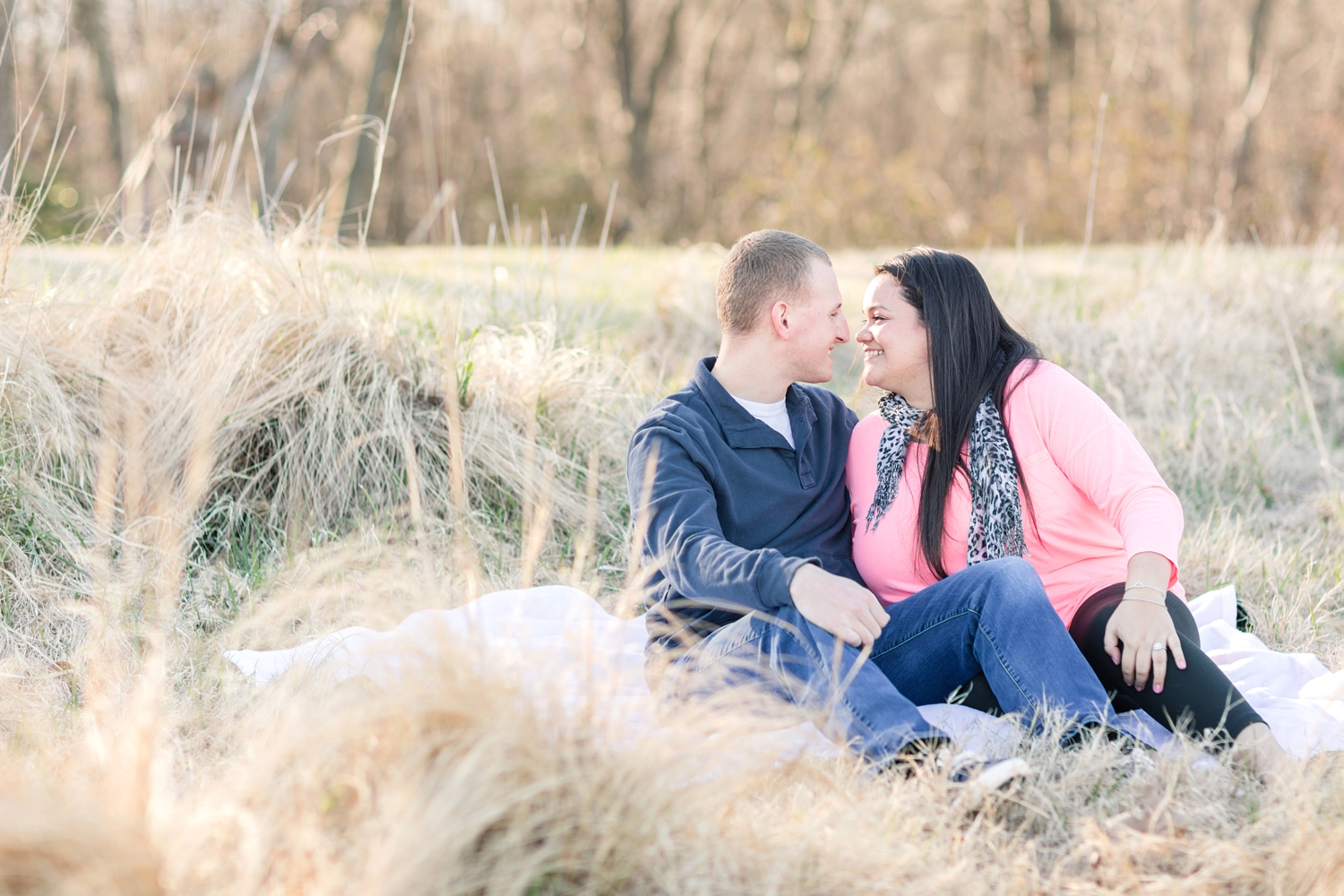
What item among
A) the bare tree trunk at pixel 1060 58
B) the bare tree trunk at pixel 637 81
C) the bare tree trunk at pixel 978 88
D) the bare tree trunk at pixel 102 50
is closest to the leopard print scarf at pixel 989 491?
the bare tree trunk at pixel 102 50

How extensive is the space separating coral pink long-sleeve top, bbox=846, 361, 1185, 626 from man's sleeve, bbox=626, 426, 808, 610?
0.47 m

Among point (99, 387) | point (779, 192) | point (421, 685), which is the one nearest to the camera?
point (421, 685)

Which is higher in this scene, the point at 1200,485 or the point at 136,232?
the point at 136,232

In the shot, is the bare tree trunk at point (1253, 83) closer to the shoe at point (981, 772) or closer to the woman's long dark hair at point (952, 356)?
the woman's long dark hair at point (952, 356)

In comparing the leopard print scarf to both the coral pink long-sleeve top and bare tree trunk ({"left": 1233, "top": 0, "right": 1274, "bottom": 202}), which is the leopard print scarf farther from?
bare tree trunk ({"left": 1233, "top": 0, "right": 1274, "bottom": 202})

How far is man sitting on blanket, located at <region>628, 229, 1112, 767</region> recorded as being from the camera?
6.96ft

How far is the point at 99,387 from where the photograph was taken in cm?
345

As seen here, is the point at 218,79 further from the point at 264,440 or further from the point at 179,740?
the point at 179,740

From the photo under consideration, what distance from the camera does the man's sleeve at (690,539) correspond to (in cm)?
219

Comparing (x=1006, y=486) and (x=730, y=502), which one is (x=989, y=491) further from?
(x=730, y=502)

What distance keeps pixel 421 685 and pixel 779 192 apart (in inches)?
387

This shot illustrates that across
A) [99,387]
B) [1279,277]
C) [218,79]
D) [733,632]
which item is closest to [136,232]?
[99,387]

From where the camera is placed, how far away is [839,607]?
2.11m

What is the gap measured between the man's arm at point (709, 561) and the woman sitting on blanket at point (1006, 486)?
17.7 inches
